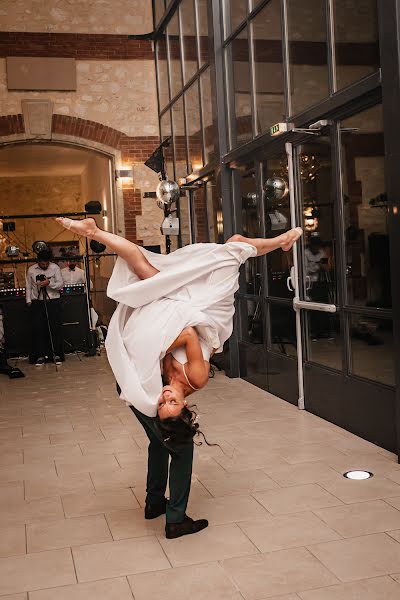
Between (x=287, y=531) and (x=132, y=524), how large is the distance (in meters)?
0.81

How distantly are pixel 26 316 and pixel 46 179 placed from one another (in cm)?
1006

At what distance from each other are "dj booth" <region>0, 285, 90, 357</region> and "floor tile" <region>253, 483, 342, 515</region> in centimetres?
690

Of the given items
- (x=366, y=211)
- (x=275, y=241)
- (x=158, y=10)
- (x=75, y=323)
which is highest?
(x=158, y=10)

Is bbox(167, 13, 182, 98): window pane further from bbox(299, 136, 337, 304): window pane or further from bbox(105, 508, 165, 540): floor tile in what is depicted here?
bbox(105, 508, 165, 540): floor tile

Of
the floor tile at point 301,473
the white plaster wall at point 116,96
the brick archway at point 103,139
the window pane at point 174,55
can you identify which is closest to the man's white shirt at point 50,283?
the brick archway at point 103,139

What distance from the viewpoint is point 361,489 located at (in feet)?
13.0

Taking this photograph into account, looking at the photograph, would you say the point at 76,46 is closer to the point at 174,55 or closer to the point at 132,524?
the point at 174,55

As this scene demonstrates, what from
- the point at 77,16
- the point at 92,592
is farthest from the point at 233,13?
the point at 92,592

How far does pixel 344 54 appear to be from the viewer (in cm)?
509

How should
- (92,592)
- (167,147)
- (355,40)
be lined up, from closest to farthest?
Answer: (92,592)
(355,40)
(167,147)

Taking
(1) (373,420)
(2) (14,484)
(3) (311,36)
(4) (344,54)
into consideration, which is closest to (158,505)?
(2) (14,484)

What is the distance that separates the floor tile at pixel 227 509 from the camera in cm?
364

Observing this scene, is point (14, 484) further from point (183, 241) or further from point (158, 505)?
point (183, 241)

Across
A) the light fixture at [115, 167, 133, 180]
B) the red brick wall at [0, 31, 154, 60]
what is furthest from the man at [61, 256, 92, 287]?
the red brick wall at [0, 31, 154, 60]
